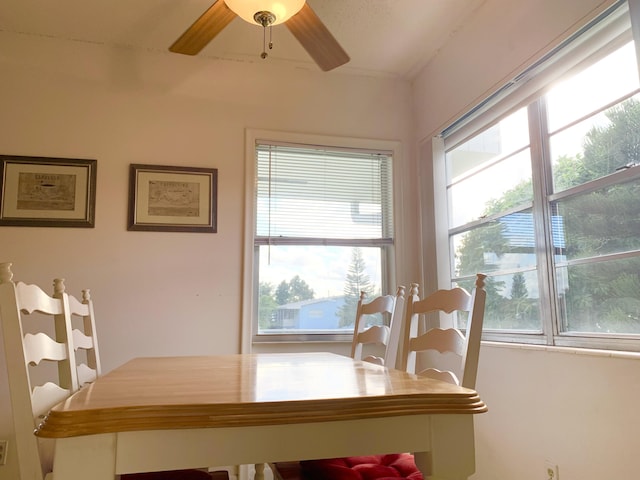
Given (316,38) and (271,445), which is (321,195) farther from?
(271,445)

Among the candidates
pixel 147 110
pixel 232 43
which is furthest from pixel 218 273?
pixel 232 43

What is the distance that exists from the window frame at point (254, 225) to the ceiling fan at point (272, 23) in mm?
875

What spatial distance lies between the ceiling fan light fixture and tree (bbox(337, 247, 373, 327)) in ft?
5.23

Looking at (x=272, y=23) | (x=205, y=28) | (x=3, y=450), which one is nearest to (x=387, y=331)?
(x=272, y=23)

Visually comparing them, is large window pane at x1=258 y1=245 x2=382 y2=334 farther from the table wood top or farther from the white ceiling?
the table wood top

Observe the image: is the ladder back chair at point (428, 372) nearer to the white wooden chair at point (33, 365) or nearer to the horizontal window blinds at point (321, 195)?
the white wooden chair at point (33, 365)

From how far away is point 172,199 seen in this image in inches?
106

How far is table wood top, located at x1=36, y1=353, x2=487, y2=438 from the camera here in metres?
0.74

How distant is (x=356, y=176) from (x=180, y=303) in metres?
1.34

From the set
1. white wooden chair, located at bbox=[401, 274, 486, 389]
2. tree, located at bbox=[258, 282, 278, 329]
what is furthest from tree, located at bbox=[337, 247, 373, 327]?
white wooden chair, located at bbox=[401, 274, 486, 389]

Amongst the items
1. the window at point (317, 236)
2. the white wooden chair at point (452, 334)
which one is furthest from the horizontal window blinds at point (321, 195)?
the white wooden chair at point (452, 334)

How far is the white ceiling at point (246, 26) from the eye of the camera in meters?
2.39

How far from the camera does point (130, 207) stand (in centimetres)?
263

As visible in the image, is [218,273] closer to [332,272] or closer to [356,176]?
[332,272]
